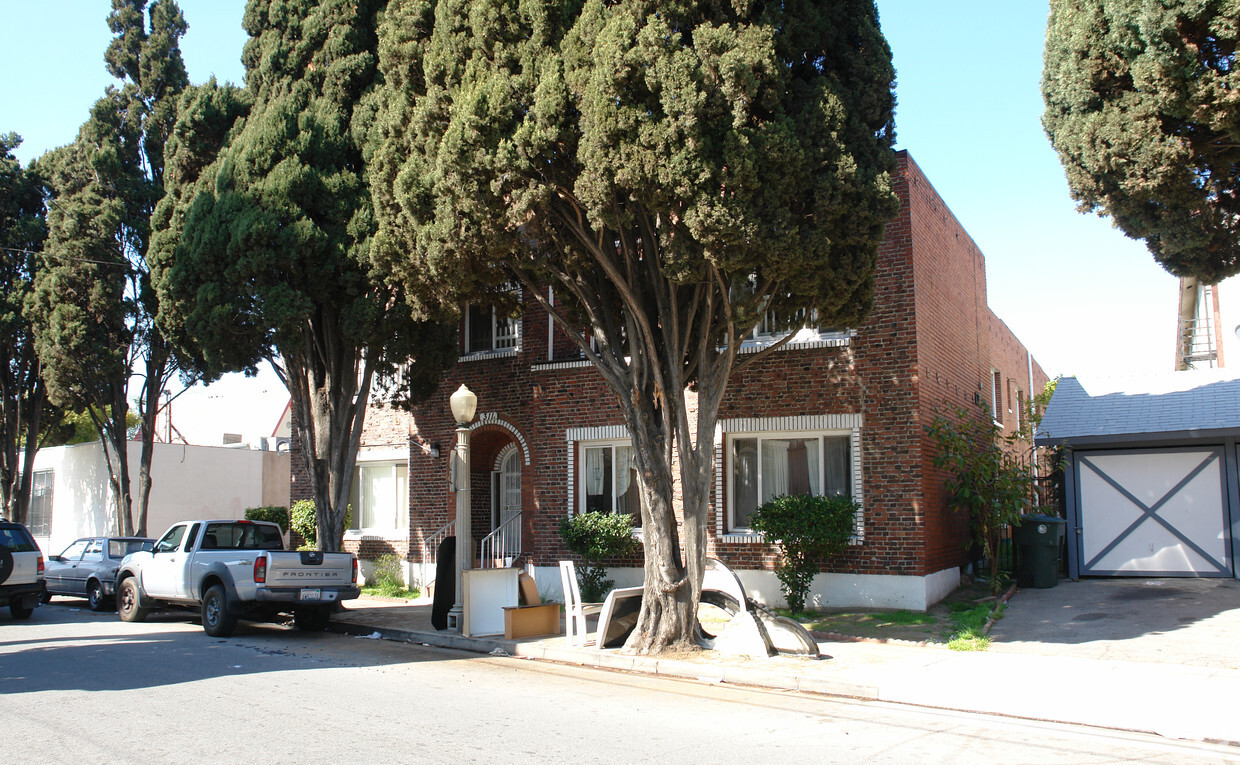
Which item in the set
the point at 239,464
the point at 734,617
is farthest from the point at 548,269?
the point at 239,464

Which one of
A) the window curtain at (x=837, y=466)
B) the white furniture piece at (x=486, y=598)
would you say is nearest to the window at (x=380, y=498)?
the white furniture piece at (x=486, y=598)

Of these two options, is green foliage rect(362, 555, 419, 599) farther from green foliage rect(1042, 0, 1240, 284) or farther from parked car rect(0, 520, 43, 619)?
Result: green foliage rect(1042, 0, 1240, 284)

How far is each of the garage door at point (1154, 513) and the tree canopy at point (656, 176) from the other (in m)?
8.14

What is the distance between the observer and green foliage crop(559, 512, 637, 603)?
1528 centimetres

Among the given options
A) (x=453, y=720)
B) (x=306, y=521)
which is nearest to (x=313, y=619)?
(x=306, y=521)

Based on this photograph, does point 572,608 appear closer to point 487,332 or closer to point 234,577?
point 234,577

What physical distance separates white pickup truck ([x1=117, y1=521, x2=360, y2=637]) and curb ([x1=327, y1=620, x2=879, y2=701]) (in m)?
1.09

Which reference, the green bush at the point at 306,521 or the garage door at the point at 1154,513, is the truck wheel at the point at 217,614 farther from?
the garage door at the point at 1154,513

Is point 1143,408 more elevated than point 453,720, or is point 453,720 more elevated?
point 1143,408

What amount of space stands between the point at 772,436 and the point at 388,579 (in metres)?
8.93

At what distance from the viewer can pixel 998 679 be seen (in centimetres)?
912

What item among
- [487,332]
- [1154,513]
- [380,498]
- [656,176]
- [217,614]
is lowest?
[217,614]

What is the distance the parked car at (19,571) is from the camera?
1519cm

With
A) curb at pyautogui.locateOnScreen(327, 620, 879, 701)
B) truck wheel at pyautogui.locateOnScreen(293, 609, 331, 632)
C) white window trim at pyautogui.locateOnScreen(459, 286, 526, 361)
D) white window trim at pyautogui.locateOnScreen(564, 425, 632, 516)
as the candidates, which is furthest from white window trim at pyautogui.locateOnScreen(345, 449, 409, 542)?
curb at pyautogui.locateOnScreen(327, 620, 879, 701)
